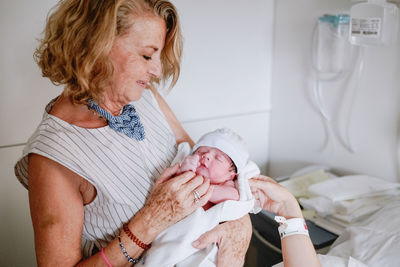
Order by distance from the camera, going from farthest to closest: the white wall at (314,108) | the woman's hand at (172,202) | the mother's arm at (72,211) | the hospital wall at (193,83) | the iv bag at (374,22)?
1. the white wall at (314,108)
2. the iv bag at (374,22)
3. the hospital wall at (193,83)
4. the woman's hand at (172,202)
5. the mother's arm at (72,211)

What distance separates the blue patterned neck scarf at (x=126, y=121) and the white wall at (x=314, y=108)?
1.22m

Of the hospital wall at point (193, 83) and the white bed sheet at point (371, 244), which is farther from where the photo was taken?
the hospital wall at point (193, 83)

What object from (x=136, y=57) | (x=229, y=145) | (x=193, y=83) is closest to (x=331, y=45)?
(x=193, y=83)

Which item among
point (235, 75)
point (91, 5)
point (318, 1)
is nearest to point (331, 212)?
point (235, 75)

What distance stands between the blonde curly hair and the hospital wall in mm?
372

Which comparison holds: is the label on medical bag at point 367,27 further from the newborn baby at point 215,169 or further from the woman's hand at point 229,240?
the woman's hand at point 229,240

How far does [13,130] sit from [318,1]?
1.67 metres

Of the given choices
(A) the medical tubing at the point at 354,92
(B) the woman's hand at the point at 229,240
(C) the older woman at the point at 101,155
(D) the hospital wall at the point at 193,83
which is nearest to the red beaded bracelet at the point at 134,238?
(C) the older woman at the point at 101,155

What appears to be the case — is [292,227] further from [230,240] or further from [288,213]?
[230,240]

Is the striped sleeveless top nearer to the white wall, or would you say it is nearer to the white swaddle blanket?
the white swaddle blanket

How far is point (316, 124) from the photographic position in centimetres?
213

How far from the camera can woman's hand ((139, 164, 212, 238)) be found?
108 centimetres

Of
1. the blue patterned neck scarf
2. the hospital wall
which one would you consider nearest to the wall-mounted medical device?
the hospital wall

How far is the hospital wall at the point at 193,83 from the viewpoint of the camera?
4.68 ft
